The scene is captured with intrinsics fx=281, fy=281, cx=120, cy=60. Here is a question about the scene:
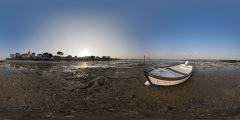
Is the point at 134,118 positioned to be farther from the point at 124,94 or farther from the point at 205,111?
the point at 124,94

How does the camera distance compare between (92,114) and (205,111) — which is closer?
(92,114)

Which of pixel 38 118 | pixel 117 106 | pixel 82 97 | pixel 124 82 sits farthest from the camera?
pixel 124 82

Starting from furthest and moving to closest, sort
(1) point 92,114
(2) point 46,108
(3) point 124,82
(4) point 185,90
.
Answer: (3) point 124,82, (4) point 185,90, (2) point 46,108, (1) point 92,114

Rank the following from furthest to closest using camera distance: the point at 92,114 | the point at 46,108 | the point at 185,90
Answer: the point at 185,90, the point at 46,108, the point at 92,114

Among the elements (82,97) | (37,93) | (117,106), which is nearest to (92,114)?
(117,106)

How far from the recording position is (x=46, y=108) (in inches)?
806

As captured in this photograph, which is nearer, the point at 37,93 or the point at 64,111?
the point at 64,111

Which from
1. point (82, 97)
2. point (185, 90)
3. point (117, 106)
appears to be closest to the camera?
point (117, 106)

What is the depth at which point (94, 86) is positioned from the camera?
29.0m

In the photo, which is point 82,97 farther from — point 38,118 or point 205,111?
point 205,111

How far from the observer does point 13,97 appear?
23141 millimetres

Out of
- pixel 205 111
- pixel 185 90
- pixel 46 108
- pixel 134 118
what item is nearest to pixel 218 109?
pixel 205 111

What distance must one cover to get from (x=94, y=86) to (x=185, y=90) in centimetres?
917

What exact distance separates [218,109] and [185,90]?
6228 millimetres
